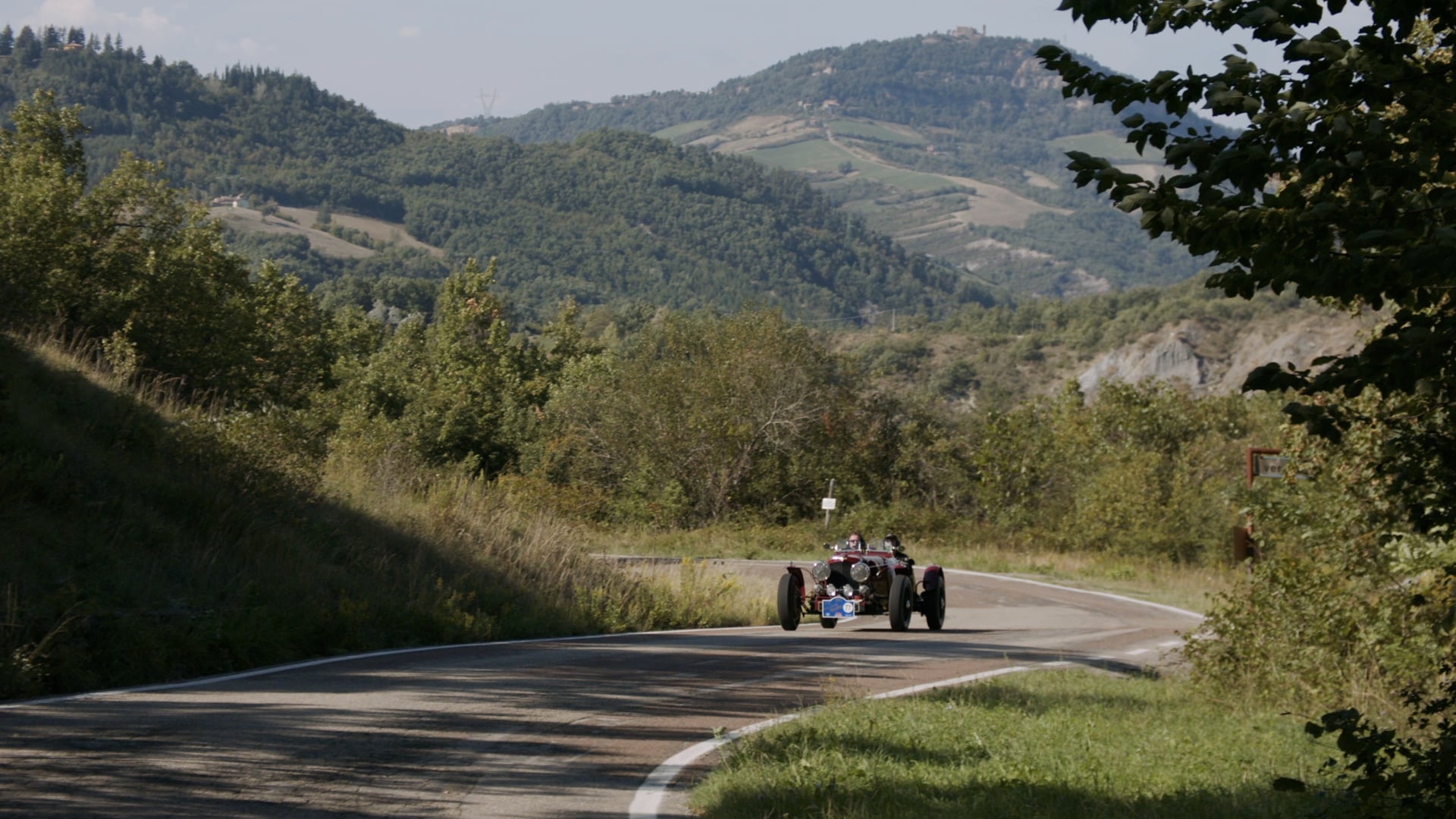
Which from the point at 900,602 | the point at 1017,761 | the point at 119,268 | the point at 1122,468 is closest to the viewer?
the point at 1017,761

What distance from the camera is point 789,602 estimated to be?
17469 mm

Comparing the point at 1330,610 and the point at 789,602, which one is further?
the point at 789,602

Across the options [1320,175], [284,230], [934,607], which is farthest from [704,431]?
[284,230]

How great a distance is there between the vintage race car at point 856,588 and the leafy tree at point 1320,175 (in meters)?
12.6

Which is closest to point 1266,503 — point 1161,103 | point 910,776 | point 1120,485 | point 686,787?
point 910,776

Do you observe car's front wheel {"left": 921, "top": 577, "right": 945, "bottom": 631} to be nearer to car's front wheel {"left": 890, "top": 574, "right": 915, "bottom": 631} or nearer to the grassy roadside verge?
car's front wheel {"left": 890, "top": 574, "right": 915, "bottom": 631}

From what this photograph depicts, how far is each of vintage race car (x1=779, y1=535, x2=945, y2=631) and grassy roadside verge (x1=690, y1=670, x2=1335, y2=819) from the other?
6187 mm

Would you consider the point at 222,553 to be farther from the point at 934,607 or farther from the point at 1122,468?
the point at 1122,468

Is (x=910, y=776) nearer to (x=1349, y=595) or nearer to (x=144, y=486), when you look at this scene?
(x=1349, y=595)

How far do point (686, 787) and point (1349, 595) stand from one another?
7100mm

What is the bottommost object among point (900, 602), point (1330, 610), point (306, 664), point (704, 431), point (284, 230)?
point (306, 664)

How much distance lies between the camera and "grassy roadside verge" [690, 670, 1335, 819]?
6727 millimetres

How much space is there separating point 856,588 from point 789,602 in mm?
996

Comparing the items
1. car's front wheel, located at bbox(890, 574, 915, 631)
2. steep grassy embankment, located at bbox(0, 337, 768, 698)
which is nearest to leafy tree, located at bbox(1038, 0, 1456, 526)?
steep grassy embankment, located at bbox(0, 337, 768, 698)
